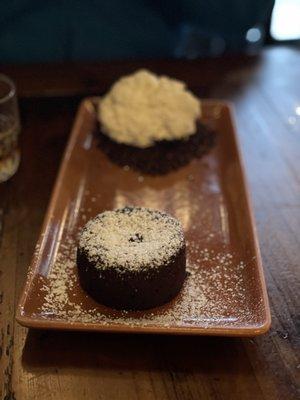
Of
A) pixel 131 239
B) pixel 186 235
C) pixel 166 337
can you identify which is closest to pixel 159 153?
pixel 186 235

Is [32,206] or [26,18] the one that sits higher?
[26,18]

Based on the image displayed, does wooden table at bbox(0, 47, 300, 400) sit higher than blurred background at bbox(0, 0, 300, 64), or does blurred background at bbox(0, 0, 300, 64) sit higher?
blurred background at bbox(0, 0, 300, 64)

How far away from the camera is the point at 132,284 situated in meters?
0.76

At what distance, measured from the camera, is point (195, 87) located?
1499 millimetres

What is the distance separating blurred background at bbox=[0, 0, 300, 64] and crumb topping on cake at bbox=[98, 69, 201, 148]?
403mm

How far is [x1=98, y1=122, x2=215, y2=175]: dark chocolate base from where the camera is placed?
119 cm

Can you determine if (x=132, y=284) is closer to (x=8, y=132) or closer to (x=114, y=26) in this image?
(x=8, y=132)

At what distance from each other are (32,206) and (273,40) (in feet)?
4.23

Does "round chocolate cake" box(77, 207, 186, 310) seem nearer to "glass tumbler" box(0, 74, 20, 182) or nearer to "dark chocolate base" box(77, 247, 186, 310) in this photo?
"dark chocolate base" box(77, 247, 186, 310)

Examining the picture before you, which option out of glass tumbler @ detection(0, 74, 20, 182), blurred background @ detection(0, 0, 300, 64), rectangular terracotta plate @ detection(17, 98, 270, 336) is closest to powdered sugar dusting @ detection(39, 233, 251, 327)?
rectangular terracotta plate @ detection(17, 98, 270, 336)

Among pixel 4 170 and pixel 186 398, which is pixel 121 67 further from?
pixel 186 398

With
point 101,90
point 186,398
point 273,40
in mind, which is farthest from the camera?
point 273,40

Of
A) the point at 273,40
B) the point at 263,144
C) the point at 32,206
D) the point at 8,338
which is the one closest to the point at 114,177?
the point at 32,206

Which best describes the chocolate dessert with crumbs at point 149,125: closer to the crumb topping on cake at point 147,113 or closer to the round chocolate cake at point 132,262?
the crumb topping on cake at point 147,113
